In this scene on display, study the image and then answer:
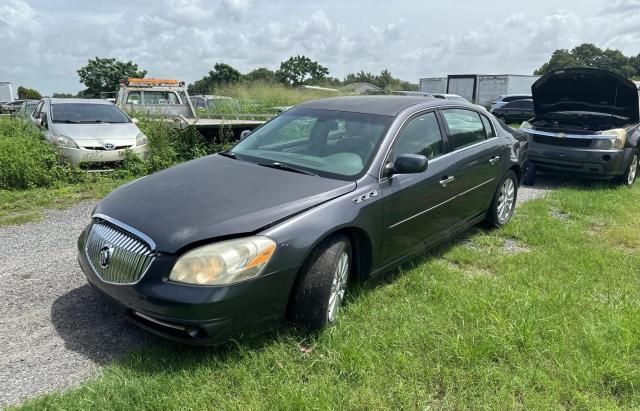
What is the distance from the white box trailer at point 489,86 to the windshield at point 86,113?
24.9 metres

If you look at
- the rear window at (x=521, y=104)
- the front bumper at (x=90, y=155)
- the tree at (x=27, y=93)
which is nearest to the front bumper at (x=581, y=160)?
the front bumper at (x=90, y=155)

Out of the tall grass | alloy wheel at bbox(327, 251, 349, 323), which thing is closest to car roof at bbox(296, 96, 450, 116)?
alloy wheel at bbox(327, 251, 349, 323)

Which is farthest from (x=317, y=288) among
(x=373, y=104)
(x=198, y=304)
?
(x=373, y=104)

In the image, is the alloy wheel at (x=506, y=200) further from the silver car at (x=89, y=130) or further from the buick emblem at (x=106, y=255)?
the silver car at (x=89, y=130)

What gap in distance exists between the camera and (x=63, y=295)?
3836 mm

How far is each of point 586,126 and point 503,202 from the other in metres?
3.74

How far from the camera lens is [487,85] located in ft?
104

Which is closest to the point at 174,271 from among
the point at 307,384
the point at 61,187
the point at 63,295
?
the point at 307,384

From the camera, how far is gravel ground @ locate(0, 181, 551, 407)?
284cm

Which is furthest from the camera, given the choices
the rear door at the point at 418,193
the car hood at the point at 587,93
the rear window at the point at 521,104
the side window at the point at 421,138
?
the rear window at the point at 521,104

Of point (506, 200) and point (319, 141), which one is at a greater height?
point (319, 141)

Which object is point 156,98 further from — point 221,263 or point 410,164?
point 221,263

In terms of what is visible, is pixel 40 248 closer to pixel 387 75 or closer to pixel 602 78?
pixel 602 78

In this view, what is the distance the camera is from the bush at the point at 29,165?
754cm
